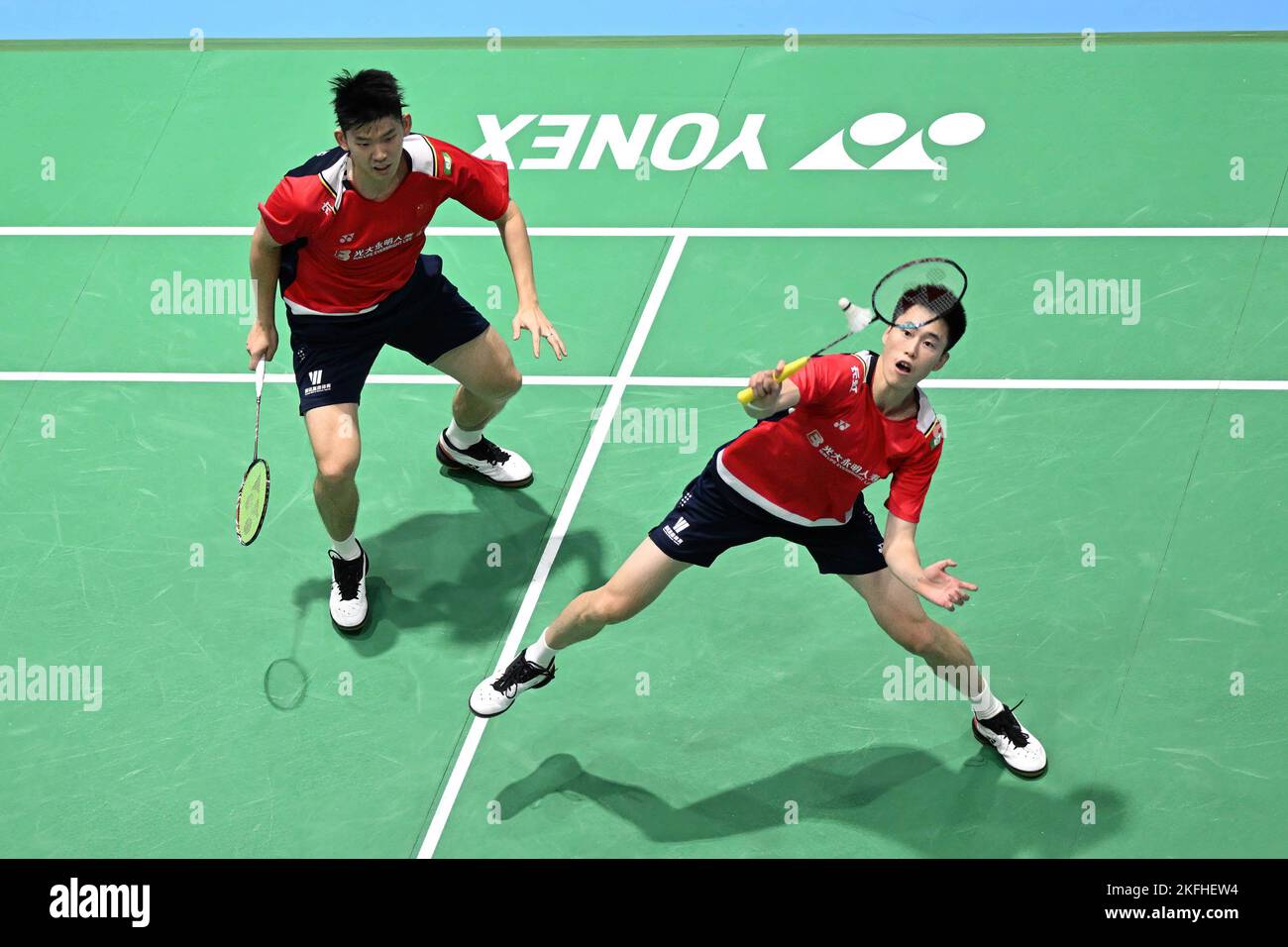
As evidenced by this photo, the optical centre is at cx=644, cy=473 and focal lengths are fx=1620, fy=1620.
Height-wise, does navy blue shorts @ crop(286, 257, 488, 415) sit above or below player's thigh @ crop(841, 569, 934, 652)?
above

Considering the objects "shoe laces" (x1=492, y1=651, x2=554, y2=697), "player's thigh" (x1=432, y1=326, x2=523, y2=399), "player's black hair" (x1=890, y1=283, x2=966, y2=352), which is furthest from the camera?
"player's thigh" (x1=432, y1=326, x2=523, y2=399)

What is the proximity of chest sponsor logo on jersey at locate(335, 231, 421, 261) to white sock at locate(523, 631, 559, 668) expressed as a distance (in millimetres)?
1754

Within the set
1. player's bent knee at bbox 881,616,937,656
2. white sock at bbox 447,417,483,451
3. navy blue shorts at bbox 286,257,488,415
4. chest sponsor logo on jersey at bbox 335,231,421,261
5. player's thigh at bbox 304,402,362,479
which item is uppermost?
chest sponsor logo on jersey at bbox 335,231,421,261

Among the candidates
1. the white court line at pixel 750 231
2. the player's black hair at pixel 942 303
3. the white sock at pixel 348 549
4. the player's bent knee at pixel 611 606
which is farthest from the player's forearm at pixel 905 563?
the white court line at pixel 750 231

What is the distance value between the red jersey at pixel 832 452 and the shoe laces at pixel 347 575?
2060mm

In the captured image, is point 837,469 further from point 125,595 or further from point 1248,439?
point 125,595

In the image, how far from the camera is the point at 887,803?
6.49 metres

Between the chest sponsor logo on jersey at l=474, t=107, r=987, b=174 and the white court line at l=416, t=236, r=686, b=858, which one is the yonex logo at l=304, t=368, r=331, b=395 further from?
the chest sponsor logo on jersey at l=474, t=107, r=987, b=174

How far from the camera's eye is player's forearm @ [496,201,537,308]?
692 centimetres

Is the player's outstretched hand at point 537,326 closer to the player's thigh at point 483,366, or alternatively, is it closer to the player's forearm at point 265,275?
the player's thigh at point 483,366

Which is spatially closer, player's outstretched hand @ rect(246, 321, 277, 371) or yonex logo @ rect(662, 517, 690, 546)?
yonex logo @ rect(662, 517, 690, 546)

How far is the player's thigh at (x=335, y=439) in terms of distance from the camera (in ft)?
22.5

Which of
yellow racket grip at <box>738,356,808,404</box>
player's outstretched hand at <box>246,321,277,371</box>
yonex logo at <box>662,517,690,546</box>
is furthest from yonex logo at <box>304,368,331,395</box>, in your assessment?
yellow racket grip at <box>738,356,808,404</box>
